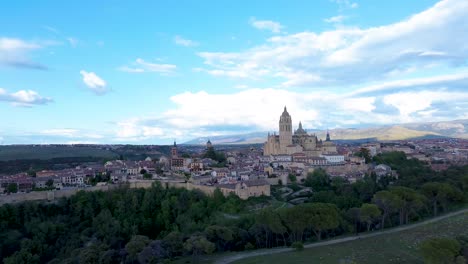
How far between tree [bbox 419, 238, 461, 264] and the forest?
29.3ft

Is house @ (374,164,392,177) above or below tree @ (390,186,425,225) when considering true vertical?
above

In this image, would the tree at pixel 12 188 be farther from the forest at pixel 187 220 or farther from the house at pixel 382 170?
the house at pixel 382 170

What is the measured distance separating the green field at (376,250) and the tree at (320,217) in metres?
1.83

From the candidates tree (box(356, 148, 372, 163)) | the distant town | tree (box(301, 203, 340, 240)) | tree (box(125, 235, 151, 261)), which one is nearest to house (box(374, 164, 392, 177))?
the distant town

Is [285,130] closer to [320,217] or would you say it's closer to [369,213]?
[369,213]

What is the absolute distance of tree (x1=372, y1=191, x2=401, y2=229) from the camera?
1401 inches

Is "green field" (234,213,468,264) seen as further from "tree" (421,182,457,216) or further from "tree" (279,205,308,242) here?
"tree" (421,182,457,216)

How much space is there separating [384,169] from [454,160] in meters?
20.2

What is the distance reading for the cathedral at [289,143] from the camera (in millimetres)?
74438

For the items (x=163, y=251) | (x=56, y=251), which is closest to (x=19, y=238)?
(x=56, y=251)

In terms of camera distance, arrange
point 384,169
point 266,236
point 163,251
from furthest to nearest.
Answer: point 384,169, point 266,236, point 163,251

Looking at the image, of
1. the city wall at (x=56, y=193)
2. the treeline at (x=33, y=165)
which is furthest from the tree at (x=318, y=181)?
the treeline at (x=33, y=165)

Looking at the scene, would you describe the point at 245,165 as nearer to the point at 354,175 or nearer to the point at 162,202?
the point at 354,175

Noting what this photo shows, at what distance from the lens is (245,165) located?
203ft
